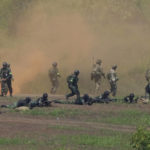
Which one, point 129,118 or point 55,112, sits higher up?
point 55,112

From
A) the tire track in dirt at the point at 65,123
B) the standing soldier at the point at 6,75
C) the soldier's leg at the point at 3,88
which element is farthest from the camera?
the soldier's leg at the point at 3,88

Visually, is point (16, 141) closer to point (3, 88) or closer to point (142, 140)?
point (142, 140)

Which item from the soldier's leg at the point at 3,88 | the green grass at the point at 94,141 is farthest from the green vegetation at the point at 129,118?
the soldier's leg at the point at 3,88

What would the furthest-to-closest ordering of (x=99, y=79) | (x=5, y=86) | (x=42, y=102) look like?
(x=99, y=79) → (x=5, y=86) → (x=42, y=102)

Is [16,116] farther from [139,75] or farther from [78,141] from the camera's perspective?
[139,75]

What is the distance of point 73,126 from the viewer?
23562 millimetres

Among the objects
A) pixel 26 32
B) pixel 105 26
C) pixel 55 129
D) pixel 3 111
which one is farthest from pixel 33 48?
pixel 55 129

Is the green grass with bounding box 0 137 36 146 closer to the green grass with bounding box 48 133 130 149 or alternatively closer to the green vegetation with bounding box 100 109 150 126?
the green grass with bounding box 48 133 130 149

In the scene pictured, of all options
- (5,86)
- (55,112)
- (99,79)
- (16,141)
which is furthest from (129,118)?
(99,79)

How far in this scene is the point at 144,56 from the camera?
5984 cm

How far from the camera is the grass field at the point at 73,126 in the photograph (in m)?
19.1

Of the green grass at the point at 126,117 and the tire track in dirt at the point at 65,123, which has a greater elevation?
the green grass at the point at 126,117

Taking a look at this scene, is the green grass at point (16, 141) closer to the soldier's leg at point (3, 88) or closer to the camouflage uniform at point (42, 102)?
the camouflage uniform at point (42, 102)

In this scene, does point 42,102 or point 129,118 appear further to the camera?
point 42,102
